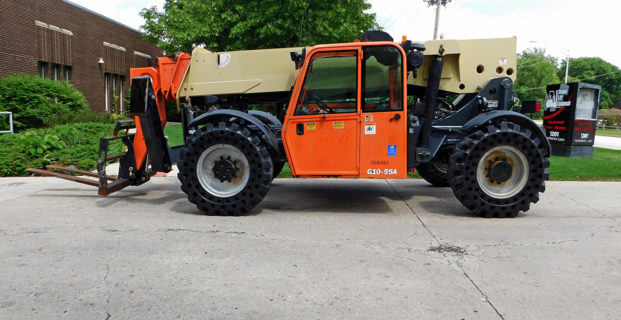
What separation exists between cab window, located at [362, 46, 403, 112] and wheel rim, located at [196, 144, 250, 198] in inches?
71.4

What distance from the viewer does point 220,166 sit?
19.6 feet

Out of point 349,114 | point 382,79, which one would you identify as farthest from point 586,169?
point 349,114

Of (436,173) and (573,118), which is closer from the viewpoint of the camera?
(436,173)

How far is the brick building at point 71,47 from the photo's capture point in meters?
18.7

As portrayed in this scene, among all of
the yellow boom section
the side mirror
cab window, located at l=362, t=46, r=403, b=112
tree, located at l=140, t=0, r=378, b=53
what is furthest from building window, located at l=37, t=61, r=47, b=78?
cab window, located at l=362, t=46, r=403, b=112

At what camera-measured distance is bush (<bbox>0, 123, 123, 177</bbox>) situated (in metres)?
9.46

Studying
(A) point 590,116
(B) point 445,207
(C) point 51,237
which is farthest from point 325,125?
(A) point 590,116

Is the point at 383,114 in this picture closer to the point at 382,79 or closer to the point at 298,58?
the point at 382,79

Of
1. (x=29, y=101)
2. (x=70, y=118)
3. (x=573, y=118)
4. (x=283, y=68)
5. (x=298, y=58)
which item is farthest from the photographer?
(x=70, y=118)

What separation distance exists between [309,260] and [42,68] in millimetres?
21809

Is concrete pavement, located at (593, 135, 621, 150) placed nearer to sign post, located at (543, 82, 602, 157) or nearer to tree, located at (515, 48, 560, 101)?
sign post, located at (543, 82, 602, 157)

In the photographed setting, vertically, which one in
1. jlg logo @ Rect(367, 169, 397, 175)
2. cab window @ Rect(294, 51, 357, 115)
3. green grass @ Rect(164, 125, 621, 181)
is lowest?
green grass @ Rect(164, 125, 621, 181)

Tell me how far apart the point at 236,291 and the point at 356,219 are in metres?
→ 2.55

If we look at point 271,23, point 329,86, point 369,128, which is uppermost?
point 271,23
